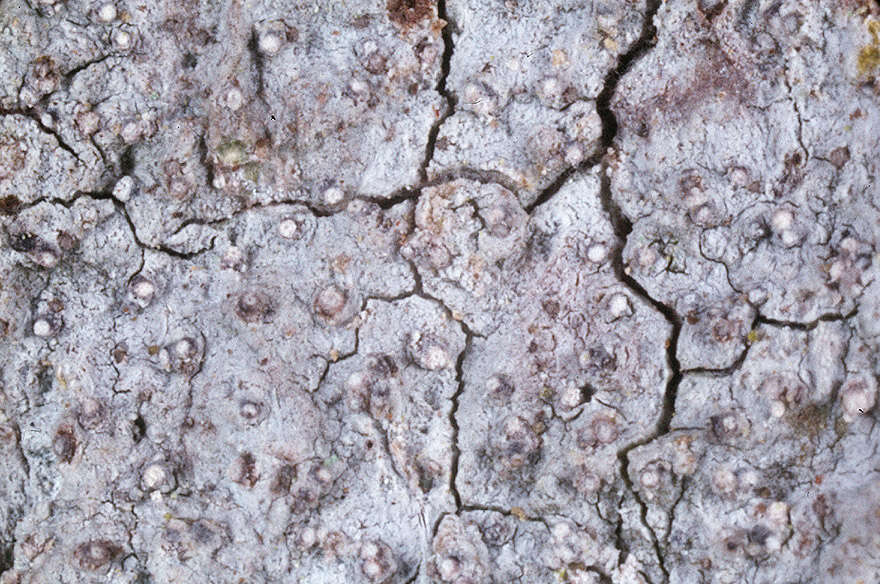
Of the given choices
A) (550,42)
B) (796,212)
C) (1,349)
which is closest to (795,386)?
(796,212)

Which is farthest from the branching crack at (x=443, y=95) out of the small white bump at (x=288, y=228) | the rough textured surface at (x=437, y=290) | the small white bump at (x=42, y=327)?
the small white bump at (x=42, y=327)

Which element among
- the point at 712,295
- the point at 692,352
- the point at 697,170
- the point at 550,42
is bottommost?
the point at 692,352

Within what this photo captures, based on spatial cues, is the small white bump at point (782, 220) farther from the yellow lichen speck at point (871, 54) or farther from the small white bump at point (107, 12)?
the small white bump at point (107, 12)

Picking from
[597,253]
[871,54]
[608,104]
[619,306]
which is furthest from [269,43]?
A: [871,54]

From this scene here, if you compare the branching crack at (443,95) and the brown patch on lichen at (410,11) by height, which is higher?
the brown patch on lichen at (410,11)

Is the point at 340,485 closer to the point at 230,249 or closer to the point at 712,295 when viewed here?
the point at 230,249
